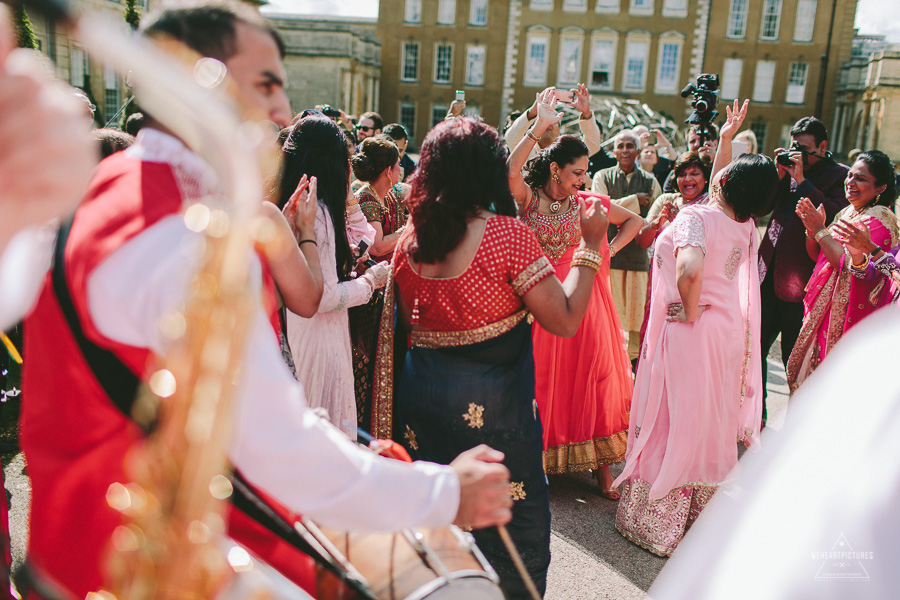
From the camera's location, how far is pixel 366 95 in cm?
3616

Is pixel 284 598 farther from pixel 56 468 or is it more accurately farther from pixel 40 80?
pixel 40 80

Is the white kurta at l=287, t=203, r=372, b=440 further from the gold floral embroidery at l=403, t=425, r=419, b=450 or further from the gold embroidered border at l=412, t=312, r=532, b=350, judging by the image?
the gold embroidered border at l=412, t=312, r=532, b=350

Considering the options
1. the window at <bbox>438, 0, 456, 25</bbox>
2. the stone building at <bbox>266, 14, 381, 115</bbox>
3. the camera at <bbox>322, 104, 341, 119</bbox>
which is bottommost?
the camera at <bbox>322, 104, 341, 119</bbox>

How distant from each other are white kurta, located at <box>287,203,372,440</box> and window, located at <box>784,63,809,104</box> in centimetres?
3938

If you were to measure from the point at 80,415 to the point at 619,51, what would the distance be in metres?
39.1

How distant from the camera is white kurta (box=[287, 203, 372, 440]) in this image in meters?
2.87

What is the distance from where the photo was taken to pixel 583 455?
4.04m

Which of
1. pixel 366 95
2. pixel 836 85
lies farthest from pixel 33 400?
pixel 836 85

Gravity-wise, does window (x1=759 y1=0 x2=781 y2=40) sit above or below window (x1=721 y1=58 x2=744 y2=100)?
above

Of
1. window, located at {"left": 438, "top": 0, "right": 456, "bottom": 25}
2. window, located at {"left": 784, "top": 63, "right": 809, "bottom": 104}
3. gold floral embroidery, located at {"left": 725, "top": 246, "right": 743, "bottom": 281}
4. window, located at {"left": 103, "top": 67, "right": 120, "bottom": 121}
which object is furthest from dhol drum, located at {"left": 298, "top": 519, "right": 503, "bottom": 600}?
window, located at {"left": 784, "top": 63, "right": 809, "bottom": 104}

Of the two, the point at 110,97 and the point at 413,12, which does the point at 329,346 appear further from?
the point at 413,12

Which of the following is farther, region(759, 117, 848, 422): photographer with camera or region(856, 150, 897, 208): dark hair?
region(759, 117, 848, 422): photographer with camera

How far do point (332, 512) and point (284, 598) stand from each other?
0.50ft

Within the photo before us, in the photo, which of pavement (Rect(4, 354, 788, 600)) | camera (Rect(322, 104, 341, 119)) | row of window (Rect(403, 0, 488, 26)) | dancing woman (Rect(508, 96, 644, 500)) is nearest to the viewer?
pavement (Rect(4, 354, 788, 600))
